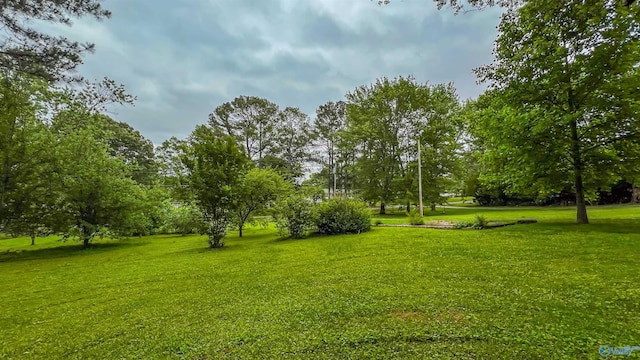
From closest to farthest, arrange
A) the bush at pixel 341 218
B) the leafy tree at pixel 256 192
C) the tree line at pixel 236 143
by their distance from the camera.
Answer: the tree line at pixel 236 143
the leafy tree at pixel 256 192
the bush at pixel 341 218

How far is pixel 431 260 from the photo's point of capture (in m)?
5.23

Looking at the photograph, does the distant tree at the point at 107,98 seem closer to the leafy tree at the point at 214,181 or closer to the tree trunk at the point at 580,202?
the leafy tree at the point at 214,181

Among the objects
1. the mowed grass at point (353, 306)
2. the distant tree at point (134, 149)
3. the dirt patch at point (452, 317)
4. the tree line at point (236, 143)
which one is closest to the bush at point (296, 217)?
the tree line at point (236, 143)

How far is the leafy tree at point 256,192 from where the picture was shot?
10031 millimetres

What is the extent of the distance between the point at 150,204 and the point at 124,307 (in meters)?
9.20

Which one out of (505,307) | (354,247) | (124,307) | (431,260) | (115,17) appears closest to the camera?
(505,307)

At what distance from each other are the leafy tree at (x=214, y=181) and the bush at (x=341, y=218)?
3224mm

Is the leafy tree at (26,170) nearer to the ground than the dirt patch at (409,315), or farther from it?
farther from it

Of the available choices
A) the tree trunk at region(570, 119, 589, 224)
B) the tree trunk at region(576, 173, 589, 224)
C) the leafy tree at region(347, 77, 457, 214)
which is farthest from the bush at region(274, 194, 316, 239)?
the leafy tree at region(347, 77, 457, 214)

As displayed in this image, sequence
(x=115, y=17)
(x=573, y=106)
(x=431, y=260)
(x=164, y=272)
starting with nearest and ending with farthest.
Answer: (x=115, y=17), (x=431, y=260), (x=164, y=272), (x=573, y=106)

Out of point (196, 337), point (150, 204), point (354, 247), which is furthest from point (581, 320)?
point (150, 204)

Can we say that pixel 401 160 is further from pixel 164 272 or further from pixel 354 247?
pixel 164 272

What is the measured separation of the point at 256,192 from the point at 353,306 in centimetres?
781

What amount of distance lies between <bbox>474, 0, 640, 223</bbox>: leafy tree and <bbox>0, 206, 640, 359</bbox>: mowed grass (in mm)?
3248
